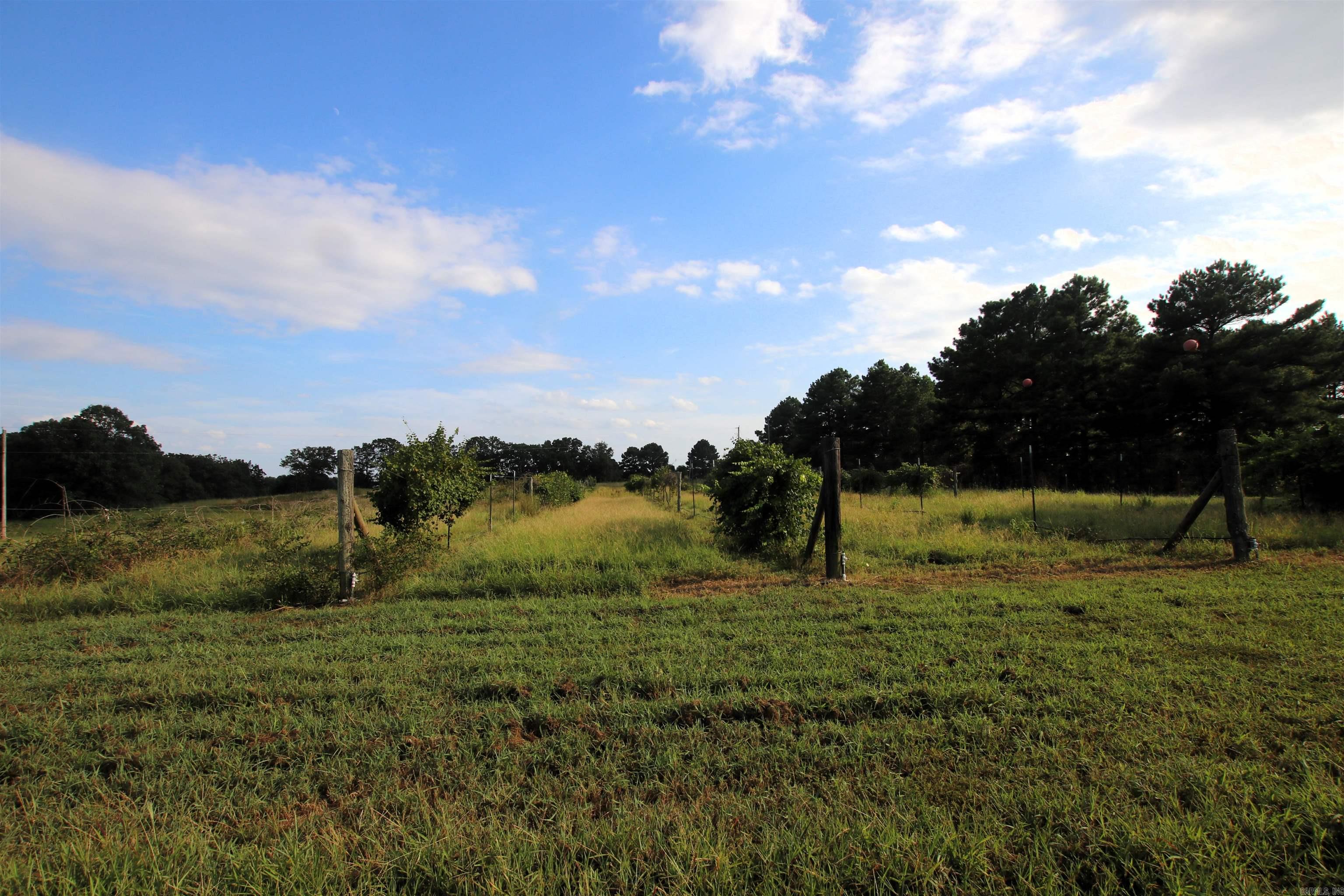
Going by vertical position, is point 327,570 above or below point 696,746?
above

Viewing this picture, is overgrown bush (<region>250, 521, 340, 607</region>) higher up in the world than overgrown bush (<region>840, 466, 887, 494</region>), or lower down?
lower down

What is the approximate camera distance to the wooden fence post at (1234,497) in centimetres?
815

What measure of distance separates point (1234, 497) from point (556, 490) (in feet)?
90.1

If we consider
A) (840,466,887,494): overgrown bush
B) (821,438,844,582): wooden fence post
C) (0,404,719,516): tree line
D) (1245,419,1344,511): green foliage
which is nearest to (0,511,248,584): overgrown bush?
(0,404,719,516): tree line

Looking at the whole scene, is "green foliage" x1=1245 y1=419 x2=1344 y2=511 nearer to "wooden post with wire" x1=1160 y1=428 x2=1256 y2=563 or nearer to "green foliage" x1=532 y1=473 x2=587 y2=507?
"wooden post with wire" x1=1160 y1=428 x2=1256 y2=563

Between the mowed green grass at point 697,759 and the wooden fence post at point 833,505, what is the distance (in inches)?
104

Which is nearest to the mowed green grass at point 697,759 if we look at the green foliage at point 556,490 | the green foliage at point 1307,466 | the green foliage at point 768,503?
the green foliage at point 768,503

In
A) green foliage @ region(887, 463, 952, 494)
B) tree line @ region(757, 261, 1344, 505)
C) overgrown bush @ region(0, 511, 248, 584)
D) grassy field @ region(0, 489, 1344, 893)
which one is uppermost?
tree line @ region(757, 261, 1344, 505)

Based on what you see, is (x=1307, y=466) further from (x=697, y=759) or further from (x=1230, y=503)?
(x=697, y=759)

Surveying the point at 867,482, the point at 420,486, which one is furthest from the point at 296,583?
the point at 867,482

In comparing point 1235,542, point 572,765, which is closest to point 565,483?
point 1235,542

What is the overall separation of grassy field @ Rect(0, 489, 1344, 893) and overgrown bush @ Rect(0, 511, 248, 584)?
2.97 meters

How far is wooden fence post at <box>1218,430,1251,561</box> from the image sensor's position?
8148 millimetres

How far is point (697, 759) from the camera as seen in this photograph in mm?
2896
